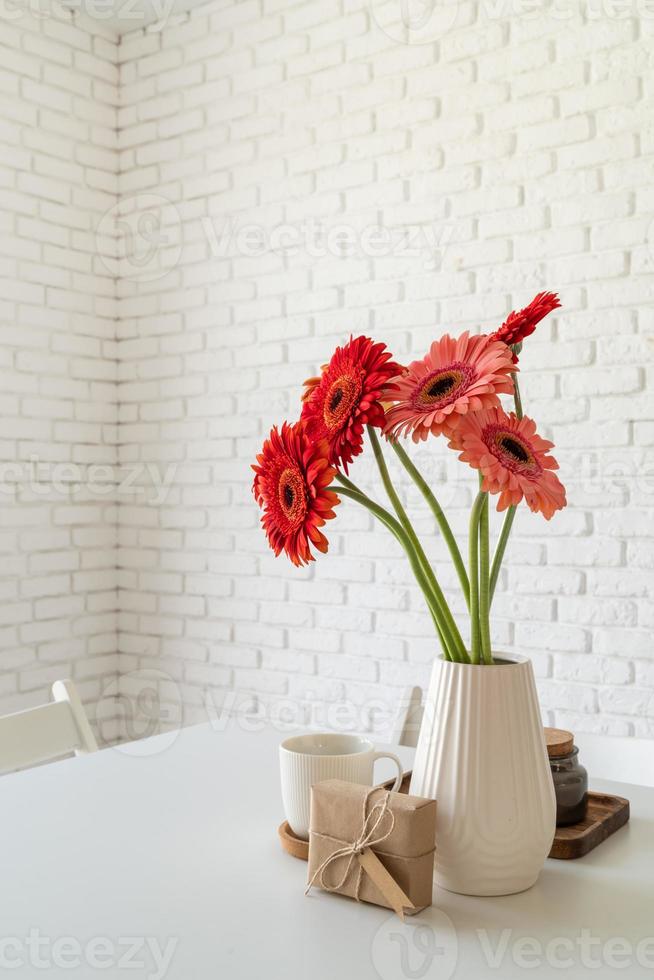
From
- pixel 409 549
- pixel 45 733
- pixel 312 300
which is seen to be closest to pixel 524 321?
pixel 409 549

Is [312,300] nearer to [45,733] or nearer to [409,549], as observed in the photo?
[45,733]

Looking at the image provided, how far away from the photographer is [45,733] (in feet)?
5.45

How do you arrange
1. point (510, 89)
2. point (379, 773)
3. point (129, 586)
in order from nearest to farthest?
1. point (379, 773)
2. point (510, 89)
3. point (129, 586)

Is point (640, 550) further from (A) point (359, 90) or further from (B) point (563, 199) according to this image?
(A) point (359, 90)

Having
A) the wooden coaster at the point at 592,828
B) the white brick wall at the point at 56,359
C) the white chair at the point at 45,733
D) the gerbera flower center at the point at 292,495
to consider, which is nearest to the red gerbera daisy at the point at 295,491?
the gerbera flower center at the point at 292,495

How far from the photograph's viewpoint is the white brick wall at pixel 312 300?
2305 millimetres

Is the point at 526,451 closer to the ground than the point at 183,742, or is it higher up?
higher up

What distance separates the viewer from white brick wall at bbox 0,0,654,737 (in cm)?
230

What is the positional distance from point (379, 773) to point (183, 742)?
37 cm

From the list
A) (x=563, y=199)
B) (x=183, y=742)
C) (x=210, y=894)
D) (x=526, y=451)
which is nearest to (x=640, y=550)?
(x=563, y=199)

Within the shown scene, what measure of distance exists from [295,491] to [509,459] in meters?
0.22

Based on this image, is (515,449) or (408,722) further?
(408,722)

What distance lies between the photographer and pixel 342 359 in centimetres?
101

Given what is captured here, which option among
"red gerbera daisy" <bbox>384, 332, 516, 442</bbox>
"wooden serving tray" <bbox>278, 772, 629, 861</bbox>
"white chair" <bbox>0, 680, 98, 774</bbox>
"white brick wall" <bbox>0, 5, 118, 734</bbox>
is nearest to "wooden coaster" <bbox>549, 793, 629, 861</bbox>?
"wooden serving tray" <bbox>278, 772, 629, 861</bbox>
